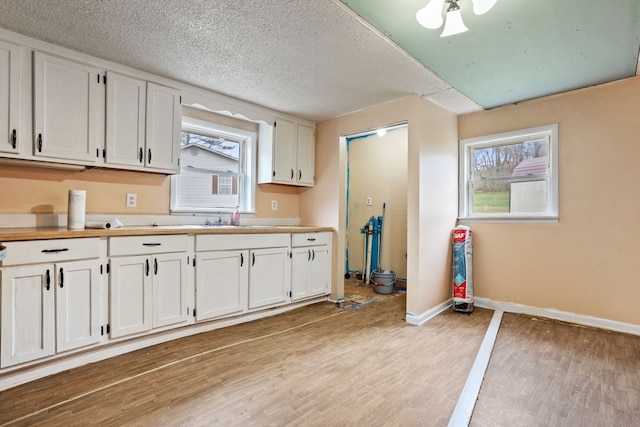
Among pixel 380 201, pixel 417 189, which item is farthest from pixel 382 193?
pixel 417 189

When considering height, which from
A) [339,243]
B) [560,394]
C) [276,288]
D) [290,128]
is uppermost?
[290,128]

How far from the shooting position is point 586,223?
315 cm

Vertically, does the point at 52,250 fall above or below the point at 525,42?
below

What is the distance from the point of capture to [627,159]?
295 cm

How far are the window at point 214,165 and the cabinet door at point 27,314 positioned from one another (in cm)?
130

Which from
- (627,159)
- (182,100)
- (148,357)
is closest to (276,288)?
(148,357)

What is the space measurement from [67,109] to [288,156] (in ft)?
7.06

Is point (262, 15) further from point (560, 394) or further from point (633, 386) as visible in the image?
point (633, 386)

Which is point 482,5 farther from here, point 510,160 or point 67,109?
point 67,109

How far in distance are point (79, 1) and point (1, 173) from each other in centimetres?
140

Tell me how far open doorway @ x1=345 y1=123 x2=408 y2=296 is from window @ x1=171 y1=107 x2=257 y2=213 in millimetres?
1600

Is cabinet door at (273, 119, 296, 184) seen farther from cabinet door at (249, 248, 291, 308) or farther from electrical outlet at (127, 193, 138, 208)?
electrical outlet at (127, 193, 138, 208)

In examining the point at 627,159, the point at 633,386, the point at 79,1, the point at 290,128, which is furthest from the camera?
the point at 290,128

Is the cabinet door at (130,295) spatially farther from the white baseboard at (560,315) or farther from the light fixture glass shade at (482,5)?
the white baseboard at (560,315)
